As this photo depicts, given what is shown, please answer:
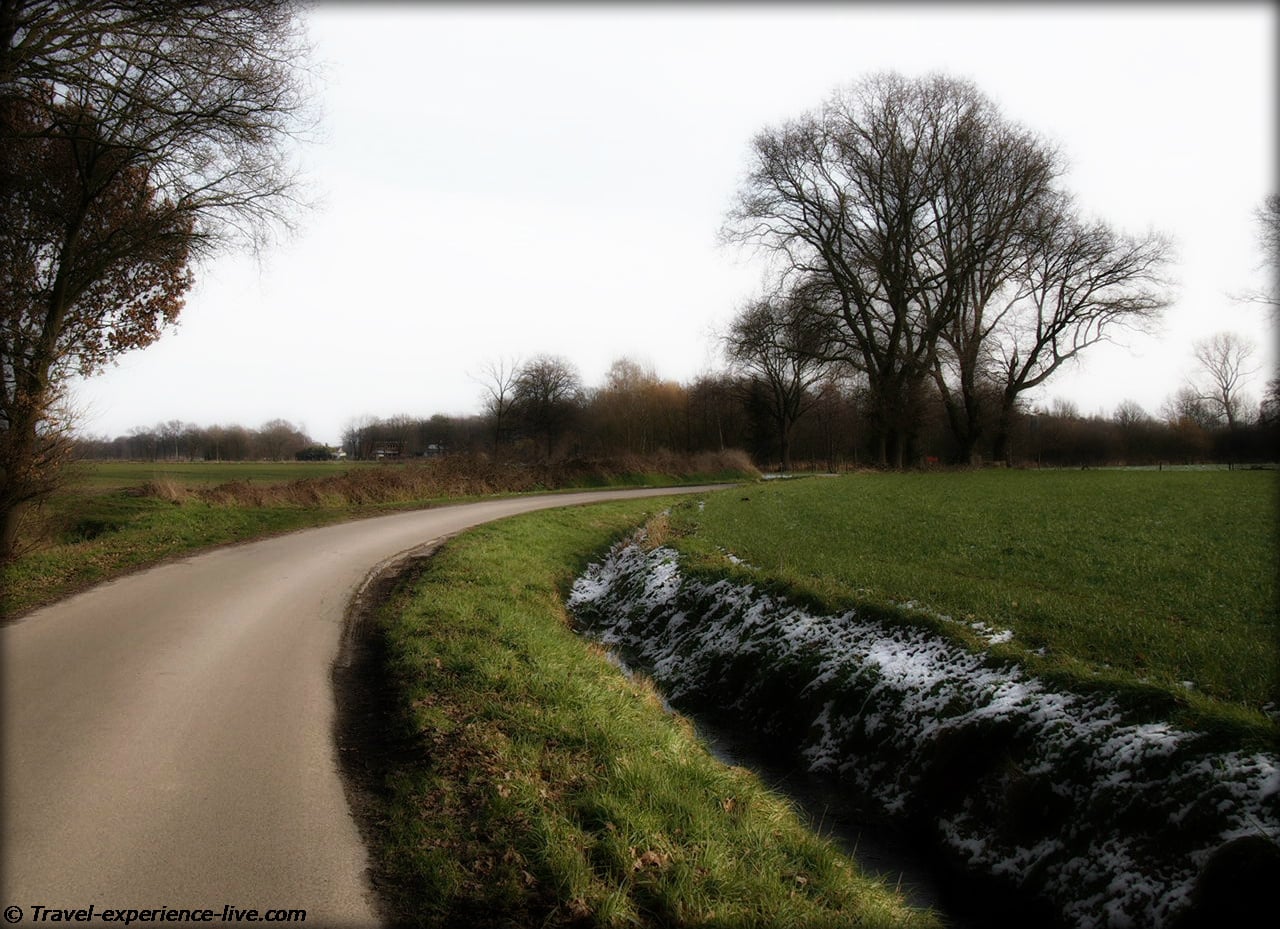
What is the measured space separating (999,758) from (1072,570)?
17.7ft

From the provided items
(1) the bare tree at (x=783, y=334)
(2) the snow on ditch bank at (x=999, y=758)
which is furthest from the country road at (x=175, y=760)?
(1) the bare tree at (x=783, y=334)

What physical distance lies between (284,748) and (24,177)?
40.9 ft

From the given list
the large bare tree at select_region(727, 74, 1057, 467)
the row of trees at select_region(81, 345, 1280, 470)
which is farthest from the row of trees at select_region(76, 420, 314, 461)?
the large bare tree at select_region(727, 74, 1057, 467)

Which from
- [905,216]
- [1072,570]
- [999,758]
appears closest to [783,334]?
[905,216]

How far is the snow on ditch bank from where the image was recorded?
14.1 feet

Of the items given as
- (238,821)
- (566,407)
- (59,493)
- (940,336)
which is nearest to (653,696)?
(238,821)

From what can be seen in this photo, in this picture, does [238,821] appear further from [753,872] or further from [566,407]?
[566,407]

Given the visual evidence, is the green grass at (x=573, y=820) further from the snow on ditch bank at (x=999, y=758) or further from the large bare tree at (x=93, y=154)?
the large bare tree at (x=93, y=154)

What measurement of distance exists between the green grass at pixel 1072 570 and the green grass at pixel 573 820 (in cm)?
313

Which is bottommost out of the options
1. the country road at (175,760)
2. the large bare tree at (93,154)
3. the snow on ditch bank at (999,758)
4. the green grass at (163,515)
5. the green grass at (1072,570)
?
the snow on ditch bank at (999,758)

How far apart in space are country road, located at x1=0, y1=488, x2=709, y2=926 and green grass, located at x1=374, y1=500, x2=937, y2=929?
514 millimetres

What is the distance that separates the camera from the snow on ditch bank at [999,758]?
4.30m

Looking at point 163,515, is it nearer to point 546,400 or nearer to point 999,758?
point 999,758

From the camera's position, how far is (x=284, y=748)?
512cm
